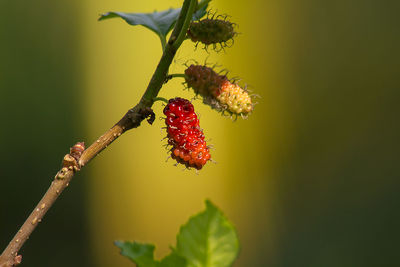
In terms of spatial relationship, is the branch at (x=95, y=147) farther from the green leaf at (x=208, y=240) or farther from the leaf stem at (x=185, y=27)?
the green leaf at (x=208, y=240)

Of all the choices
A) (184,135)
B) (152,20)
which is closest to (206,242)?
(184,135)

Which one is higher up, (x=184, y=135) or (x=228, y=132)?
(x=228, y=132)

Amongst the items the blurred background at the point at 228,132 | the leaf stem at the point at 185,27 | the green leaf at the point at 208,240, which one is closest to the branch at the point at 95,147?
the leaf stem at the point at 185,27

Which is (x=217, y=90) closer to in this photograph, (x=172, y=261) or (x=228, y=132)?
(x=172, y=261)

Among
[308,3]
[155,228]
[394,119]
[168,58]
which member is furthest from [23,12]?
[168,58]

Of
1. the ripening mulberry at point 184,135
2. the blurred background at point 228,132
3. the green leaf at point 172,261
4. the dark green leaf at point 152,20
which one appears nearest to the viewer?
the green leaf at point 172,261

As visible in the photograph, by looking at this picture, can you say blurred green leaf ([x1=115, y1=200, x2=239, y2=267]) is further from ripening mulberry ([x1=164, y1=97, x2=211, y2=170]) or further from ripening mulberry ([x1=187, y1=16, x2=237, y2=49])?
ripening mulberry ([x1=187, y1=16, x2=237, y2=49])
